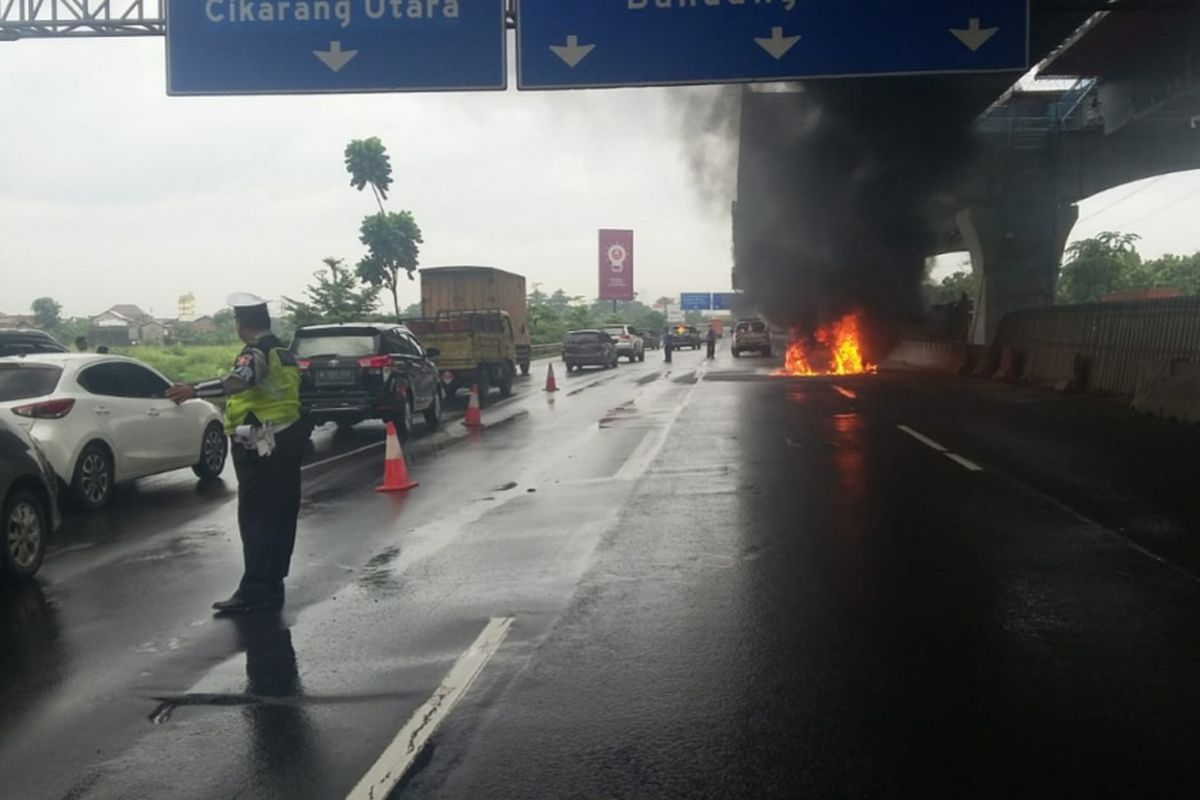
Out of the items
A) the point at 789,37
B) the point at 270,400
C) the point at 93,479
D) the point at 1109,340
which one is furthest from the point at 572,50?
the point at 1109,340

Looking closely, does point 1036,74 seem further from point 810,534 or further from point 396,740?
point 396,740

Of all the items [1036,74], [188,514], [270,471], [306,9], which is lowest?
[188,514]

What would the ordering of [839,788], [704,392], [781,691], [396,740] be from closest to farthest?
1. [839,788]
2. [396,740]
3. [781,691]
4. [704,392]

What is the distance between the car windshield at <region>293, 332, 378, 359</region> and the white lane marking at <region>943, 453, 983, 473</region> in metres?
8.20

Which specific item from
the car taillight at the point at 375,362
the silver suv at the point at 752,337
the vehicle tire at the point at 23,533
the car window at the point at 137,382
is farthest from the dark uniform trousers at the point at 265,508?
the silver suv at the point at 752,337

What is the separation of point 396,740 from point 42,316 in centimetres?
3478

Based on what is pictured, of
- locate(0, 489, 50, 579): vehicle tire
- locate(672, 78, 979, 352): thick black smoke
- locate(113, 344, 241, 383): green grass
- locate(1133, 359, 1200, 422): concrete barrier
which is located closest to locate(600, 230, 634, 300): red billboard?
locate(672, 78, 979, 352): thick black smoke

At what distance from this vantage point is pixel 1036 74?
26.4 meters

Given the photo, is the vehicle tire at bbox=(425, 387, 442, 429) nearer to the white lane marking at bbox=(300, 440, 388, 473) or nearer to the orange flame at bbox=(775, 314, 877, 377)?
the white lane marking at bbox=(300, 440, 388, 473)

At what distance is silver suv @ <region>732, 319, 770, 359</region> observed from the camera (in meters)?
50.7

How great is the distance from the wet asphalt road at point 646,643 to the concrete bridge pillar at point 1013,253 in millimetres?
19044

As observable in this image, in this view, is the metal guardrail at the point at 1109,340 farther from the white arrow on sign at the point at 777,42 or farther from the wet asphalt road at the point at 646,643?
the white arrow on sign at the point at 777,42

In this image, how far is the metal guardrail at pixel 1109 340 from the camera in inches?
724

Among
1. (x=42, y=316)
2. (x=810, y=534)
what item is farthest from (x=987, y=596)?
(x=42, y=316)
